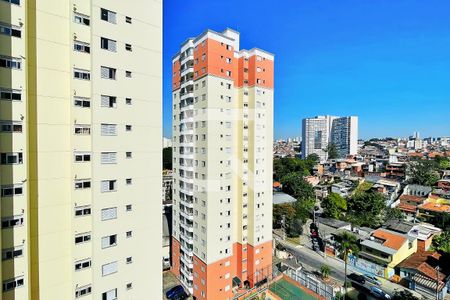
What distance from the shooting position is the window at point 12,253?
6.84 metres

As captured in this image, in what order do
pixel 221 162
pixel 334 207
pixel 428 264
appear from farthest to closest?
pixel 334 207, pixel 428 264, pixel 221 162

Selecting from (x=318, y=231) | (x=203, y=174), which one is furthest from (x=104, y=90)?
(x=318, y=231)

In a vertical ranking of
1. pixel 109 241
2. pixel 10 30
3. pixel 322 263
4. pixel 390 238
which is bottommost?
pixel 322 263

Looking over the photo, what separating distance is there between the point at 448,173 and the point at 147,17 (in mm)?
64196

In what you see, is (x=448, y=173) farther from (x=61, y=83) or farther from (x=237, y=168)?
(x=61, y=83)

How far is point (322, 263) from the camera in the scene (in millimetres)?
22422

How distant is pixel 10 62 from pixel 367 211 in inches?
1413

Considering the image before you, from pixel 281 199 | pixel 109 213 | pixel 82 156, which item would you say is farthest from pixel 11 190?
pixel 281 199

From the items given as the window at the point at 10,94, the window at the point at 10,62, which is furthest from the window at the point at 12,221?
the window at the point at 10,62

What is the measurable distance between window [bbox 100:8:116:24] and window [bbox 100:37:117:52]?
2.26 ft

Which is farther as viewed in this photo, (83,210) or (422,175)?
(422,175)

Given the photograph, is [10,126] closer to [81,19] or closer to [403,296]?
[81,19]

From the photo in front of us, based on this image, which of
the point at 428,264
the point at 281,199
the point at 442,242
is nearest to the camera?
the point at 428,264

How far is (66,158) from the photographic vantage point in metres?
8.09
